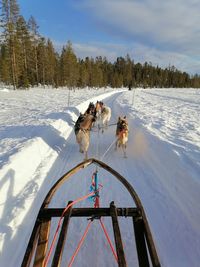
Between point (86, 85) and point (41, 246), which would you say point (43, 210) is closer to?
point (41, 246)

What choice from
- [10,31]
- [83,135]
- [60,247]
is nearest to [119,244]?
[60,247]

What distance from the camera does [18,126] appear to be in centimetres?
1030

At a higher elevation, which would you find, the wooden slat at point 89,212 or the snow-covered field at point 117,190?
the wooden slat at point 89,212

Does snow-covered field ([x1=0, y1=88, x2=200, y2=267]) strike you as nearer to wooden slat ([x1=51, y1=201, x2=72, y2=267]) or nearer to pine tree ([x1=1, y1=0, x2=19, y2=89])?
wooden slat ([x1=51, y1=201, x2=72, y2=267])

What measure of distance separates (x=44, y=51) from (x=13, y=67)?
45.6 feet

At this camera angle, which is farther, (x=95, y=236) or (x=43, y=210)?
(x=95, y=236)

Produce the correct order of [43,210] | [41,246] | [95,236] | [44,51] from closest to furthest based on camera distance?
[41,246] < [43,210] < [95,236] < [44,51]

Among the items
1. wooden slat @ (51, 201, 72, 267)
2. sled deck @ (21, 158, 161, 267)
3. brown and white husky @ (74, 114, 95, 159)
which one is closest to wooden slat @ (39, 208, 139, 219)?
sled deck @ (21, 158, 161, 267)

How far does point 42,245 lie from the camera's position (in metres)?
2.27

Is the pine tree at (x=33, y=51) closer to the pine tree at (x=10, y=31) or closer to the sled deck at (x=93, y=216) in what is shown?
the pine tree at (x=10, y=31)

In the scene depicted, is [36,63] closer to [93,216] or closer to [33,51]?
[33,51]

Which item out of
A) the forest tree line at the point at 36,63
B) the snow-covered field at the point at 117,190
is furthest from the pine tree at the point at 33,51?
the snow-covered field at the point at 117,190

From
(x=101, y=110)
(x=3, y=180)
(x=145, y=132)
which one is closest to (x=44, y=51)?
(x=101, y=110)

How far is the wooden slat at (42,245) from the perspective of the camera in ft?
6.87
